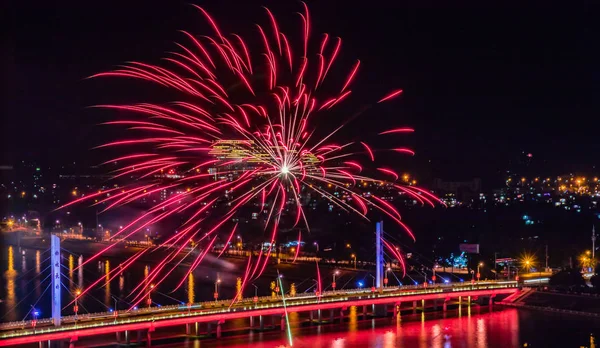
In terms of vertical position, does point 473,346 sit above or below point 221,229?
below

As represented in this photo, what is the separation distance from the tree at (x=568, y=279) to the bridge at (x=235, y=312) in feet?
4.17

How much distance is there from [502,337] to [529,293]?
4770 millimetres

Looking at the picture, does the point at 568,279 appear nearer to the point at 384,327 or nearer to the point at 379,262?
the point at 379,262

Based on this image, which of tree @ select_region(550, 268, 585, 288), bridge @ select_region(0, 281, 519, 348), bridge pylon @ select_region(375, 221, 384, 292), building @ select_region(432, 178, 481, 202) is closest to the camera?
bridge @ select_region(0, 281, 519, 348)

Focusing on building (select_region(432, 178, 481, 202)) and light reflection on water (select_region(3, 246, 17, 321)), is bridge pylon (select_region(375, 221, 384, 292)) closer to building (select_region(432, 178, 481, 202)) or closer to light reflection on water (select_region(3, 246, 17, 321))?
light reflection on water (select_region(3, 246, 17, 321))

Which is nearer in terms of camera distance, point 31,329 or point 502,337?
point 31,329

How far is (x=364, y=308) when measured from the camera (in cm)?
1942

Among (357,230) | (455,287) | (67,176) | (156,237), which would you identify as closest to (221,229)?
(156,237)

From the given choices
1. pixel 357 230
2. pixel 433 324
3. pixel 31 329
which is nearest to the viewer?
pixel 31 329

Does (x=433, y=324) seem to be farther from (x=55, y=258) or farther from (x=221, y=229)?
(x=221, y=229)

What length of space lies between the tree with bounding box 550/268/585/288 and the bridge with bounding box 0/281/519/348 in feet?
4.17

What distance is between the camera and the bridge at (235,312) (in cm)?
1437

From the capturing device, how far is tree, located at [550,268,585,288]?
2140cm

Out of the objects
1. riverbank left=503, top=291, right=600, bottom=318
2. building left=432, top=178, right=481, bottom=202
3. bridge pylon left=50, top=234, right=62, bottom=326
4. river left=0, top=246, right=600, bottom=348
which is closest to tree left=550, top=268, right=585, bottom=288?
riverbank left=503, top=291, right=600, bottom=318
